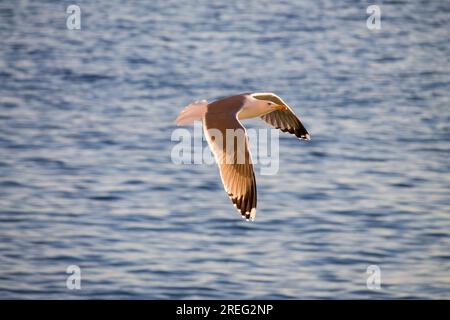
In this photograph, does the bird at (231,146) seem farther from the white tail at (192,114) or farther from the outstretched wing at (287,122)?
the outstretched wing at (287,122)

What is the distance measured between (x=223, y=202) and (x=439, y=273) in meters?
1.89

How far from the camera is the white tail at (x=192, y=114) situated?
684cm

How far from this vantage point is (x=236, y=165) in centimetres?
646

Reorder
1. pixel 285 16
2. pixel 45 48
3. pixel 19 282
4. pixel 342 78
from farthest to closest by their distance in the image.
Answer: pixel 285 16
pixel 45 48
pixel 342 78
pixel 19 282

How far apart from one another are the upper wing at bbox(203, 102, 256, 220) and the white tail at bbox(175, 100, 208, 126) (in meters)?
0.32

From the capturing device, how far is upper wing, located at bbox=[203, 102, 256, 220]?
6.43m

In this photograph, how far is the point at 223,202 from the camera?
9.12 meters

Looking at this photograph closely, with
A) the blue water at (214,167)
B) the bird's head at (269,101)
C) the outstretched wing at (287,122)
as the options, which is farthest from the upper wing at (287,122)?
the blue water at (214,167)

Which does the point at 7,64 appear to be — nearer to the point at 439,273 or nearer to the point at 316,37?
the point at 316,37

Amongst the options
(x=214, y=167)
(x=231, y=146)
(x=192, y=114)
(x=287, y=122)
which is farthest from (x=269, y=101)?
(x=214, y=167)

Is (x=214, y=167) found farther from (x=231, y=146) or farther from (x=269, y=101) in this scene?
(x=231, y=146)

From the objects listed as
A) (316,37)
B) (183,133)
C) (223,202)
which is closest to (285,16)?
(316,37)

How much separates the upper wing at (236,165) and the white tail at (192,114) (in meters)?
0.32

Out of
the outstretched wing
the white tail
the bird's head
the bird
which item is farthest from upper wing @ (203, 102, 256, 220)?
the outstretched wing
